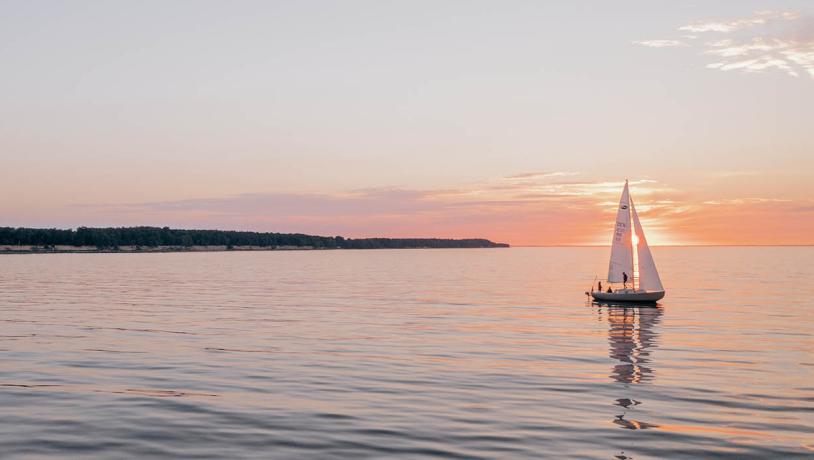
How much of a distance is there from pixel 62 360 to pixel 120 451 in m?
19.5

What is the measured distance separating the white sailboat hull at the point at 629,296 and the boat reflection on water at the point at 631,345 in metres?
0.83

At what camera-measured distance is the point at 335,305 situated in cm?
7894

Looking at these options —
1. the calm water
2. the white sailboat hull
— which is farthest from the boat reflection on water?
the white sailboat hull

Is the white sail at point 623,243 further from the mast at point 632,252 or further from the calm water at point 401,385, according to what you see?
the calm water at point 401,385

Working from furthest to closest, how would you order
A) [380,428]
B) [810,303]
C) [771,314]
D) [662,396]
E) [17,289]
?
[17,289] → [810,303] → [771,314] → [662,396] → [380,428]

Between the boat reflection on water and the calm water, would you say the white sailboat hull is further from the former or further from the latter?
the calm water

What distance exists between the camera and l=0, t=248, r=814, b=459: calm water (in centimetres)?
2252

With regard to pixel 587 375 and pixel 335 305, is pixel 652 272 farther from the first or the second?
pixel 587 375

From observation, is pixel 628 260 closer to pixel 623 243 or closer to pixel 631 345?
pixel 623 243

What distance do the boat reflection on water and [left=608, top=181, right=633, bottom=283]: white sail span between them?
3821 millimetres

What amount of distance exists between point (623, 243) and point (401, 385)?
2162 inches

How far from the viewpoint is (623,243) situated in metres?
81.6

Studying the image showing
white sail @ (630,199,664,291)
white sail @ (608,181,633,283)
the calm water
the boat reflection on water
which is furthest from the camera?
white sail @ (608,181,633,283)

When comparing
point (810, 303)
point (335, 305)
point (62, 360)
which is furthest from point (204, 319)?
point (810, 303)
